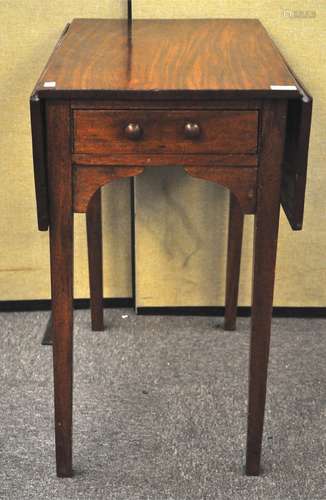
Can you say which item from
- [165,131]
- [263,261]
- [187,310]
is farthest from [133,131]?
[187,310]

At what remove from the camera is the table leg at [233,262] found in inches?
84.7

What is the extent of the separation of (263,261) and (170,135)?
1.03 feet

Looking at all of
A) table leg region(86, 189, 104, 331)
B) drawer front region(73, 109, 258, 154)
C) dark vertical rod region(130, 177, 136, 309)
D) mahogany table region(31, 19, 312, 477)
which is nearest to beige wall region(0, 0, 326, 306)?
dark vertical rod region(130, 177, 136, 309)

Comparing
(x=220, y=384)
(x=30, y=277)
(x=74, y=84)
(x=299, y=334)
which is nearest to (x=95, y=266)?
(x=30, y=277)

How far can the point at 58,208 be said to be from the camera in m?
1.50

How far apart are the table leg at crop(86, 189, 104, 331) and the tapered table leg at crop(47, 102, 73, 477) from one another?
559 mm

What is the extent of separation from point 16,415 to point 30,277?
57 centimetres

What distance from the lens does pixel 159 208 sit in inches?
89.0

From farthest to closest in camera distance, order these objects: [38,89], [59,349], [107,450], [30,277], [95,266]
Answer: [30,277]
[95,266]
[107,450]
[59,349]
[38,89]

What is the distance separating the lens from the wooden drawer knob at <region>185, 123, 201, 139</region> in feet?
4.73

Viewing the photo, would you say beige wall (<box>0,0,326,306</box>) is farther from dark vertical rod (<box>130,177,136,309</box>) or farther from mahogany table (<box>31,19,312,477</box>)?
mahogany table (<box>31,19,312,477</box>)

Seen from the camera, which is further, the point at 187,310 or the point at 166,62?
the point at 187,310

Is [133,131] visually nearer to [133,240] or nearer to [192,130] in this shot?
[192,130]

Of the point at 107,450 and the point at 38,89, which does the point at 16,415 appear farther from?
the point at 38,89
